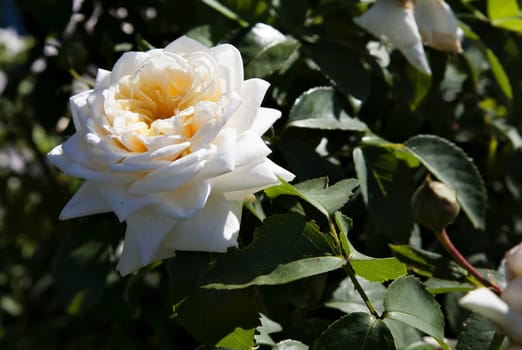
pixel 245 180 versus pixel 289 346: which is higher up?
pixel 245 180

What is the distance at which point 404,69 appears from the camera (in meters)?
0.99

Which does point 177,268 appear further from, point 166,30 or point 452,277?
point 166,30

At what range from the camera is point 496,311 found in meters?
0.51

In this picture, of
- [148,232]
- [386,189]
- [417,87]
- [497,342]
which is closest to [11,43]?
[417,87]

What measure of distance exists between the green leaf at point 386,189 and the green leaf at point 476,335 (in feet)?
0.49

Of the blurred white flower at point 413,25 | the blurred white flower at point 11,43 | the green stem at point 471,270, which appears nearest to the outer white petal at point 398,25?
the blurred white flower at point 413,25

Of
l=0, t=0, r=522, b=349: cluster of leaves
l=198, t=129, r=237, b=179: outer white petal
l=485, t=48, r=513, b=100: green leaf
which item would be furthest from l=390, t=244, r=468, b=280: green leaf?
l=485, t=48, r=513, b=100: green leaf

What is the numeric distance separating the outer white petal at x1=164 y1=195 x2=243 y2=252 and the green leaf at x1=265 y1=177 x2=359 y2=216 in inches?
2.5

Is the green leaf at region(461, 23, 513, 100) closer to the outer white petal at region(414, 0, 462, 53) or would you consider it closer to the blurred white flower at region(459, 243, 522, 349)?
the outer white petal at region(414, 0, 462, 53)

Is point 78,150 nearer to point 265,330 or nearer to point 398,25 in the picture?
point 265,330

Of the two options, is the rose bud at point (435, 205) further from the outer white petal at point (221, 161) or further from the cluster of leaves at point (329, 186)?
the outer white petal at point (221, 161)

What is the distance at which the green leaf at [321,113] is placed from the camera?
2.67 ft

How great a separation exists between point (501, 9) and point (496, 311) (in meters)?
0.65

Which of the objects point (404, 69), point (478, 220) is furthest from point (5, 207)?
point (478, 220)
